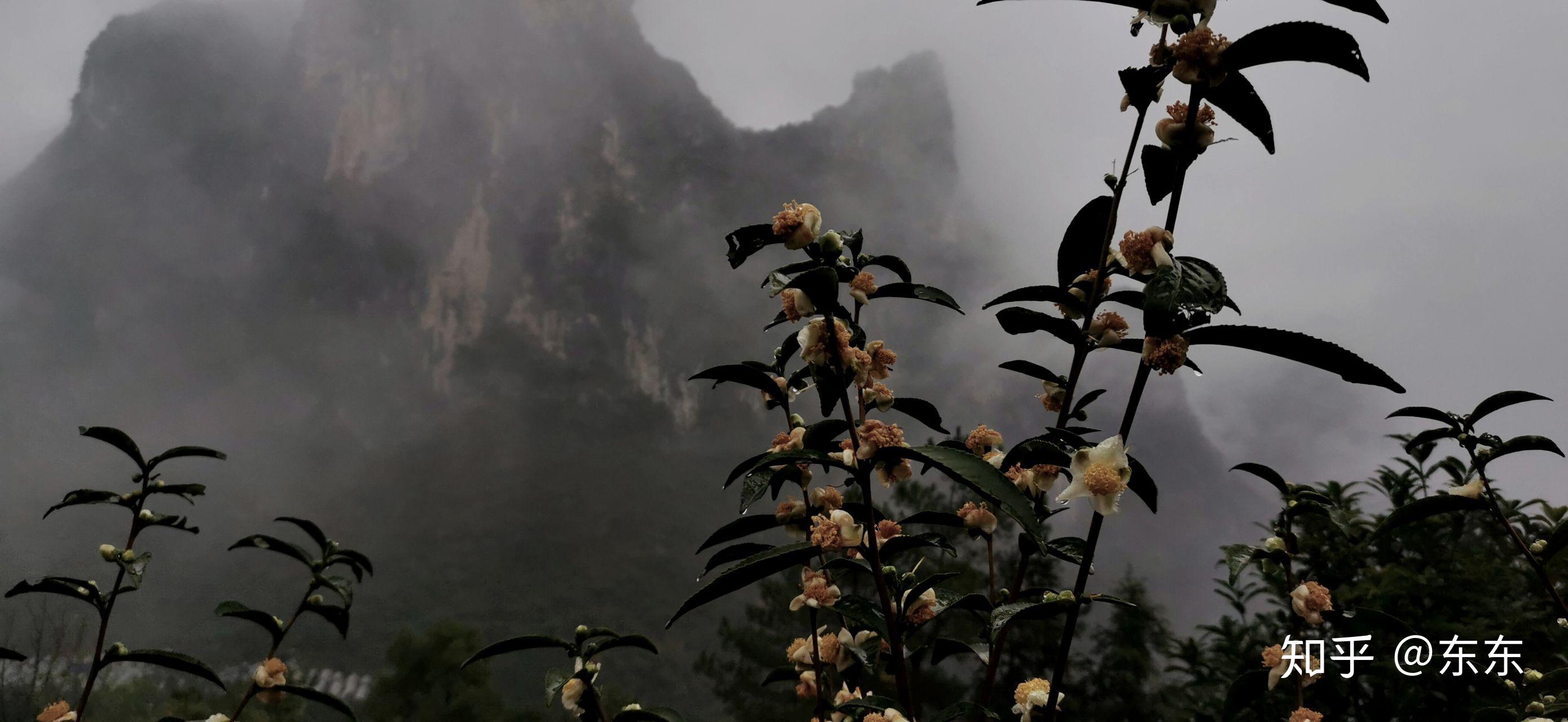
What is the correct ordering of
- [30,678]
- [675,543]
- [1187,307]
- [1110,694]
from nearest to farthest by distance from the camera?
[1187,307] → [30,678] → [1110,694] → [675,543]

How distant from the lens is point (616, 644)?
0.50 meters

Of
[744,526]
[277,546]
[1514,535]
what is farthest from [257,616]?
[1514,535]

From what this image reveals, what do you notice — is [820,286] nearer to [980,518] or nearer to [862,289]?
[862,289]

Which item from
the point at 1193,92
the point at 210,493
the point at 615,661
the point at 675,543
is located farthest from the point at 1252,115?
the point at 210,493

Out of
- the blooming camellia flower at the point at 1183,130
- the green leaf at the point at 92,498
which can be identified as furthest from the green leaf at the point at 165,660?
the blooming camellia flower at the point at 1183,130

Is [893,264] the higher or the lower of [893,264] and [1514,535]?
the higher

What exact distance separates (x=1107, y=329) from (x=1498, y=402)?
0.41m

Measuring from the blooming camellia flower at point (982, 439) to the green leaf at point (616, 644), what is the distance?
269 millimetres

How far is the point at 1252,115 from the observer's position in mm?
309

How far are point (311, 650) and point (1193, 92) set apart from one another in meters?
6.69

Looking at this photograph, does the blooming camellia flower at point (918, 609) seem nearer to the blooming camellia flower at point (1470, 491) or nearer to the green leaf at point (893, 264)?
the green leaf at point (893, 264)

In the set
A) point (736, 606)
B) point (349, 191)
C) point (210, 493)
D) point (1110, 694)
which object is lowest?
point (1110, 694)

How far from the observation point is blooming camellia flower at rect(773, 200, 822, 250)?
1.25 feet

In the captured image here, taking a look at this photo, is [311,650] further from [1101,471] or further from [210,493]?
[1101,471]
